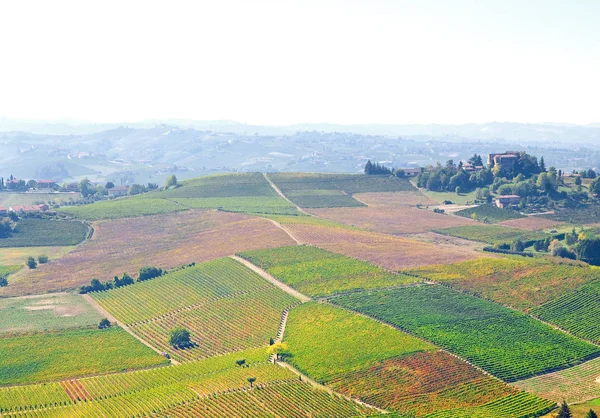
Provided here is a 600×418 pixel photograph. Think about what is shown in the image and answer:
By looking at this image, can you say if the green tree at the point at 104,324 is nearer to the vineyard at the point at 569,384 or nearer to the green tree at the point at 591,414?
the vineyard at the point at 569,384

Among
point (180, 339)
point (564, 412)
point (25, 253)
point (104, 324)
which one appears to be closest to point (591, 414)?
point (564, 412)

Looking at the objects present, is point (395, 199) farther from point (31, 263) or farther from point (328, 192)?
point (31, 263)

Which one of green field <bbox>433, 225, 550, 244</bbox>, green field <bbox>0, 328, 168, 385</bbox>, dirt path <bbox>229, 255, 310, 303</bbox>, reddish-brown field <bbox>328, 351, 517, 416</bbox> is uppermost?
green field <bbox>433, 225, 550, 244</bbox>

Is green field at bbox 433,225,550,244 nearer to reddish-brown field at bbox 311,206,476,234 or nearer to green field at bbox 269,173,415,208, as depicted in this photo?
reddish-brown field at bbox 311,206,476,234

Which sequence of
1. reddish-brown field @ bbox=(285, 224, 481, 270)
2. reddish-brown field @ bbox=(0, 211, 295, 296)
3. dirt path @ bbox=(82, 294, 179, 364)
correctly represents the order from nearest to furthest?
1. dirt path @ bbox=(82, 294, 179, 364)
2. reddish-brown field @ bbox=(285, 224, 481, 270)
3. reddish-brown field @ bbox=(0, 211, 295, 296)

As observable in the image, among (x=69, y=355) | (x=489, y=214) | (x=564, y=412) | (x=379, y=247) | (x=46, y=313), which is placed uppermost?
(x=489, y=214)

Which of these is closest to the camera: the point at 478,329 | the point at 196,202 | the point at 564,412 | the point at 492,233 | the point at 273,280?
the point at 564,412

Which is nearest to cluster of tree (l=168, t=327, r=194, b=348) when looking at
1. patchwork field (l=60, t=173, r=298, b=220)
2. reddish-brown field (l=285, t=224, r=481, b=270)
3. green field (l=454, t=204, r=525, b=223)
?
reddish-brown field (l=285, t=224, r=481, b=270)
